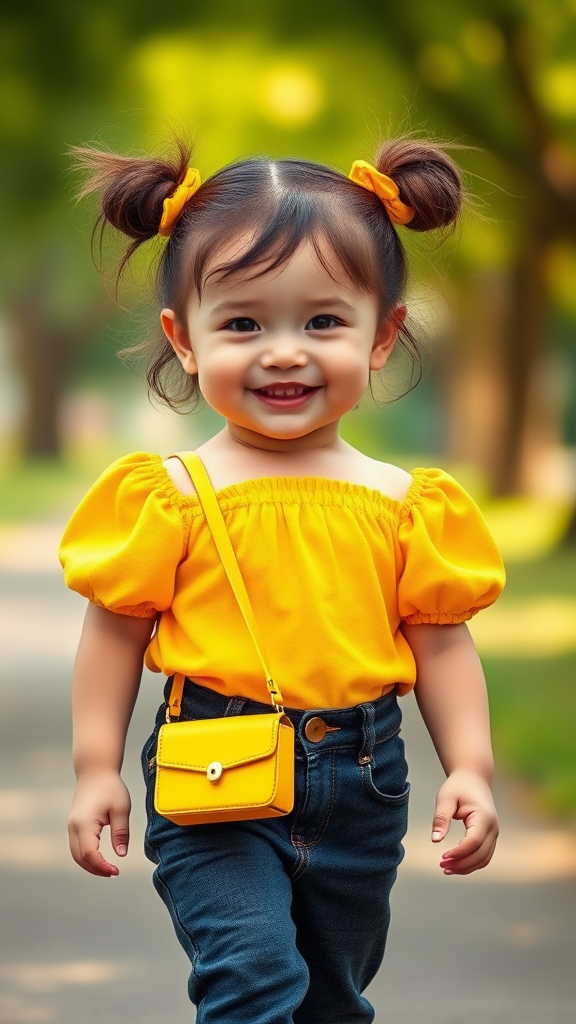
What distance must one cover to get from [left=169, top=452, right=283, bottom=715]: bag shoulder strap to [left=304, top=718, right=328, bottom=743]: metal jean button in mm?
64

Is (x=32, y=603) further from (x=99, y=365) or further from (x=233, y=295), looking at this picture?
(x=99, y=365)

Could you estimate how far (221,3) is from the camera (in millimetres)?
10789

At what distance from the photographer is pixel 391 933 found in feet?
15.2

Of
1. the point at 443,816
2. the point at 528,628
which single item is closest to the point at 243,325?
the point at 443,816

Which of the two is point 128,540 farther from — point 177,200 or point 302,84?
point 302,84

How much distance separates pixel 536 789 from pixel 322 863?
373 cm

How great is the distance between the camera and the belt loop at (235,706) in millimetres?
2648

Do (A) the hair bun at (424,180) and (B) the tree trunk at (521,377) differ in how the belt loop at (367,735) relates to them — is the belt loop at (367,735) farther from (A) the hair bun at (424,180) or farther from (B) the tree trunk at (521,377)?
(B) the tree trunk at (521,377)

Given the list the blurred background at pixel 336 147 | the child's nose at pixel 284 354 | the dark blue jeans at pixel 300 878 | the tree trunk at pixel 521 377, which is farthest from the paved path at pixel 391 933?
the tree trunk at pixel 521 377

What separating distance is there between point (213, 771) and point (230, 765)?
3 centimetres

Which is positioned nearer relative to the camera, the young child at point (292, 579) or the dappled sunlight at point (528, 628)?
the young child at point (292, 579)

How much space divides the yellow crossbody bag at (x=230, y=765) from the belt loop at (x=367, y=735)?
0.16 meters

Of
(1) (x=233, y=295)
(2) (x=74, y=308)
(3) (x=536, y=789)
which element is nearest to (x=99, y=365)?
(2) (x=74, y=308)

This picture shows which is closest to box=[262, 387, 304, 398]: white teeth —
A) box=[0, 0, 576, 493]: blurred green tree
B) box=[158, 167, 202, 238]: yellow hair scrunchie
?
box=[158, 167, 202, 238]: yellow hair scrunchie
